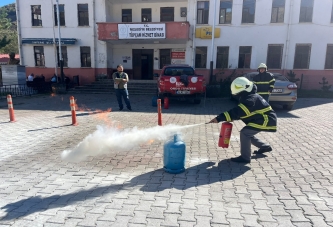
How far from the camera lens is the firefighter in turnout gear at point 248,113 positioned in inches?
161

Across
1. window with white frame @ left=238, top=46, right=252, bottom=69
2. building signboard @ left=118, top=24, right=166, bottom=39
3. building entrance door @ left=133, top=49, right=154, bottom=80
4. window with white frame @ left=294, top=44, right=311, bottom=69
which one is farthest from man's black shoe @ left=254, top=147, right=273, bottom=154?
building entrance door @ left=133, top=49, right=154, bottom=80

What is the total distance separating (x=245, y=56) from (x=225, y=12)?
385 cm

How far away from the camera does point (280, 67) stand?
750 inches

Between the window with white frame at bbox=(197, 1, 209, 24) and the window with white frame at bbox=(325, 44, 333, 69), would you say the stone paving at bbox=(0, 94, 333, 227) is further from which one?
the window with white frame at bbox=(325, 44, 333, 69)

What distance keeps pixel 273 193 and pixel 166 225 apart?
172cm

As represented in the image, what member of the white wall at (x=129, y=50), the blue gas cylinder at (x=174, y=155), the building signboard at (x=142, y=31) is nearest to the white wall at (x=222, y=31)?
the white wall at (x=129, y=50)

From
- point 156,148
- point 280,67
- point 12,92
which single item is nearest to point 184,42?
point 280,67

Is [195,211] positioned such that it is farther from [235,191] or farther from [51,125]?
[51,125]

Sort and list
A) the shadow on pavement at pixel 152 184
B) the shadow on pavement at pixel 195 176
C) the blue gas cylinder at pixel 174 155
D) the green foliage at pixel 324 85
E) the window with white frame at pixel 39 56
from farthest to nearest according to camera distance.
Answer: the window with white frame at pixel 39 56, the green foliage at pixel 324 85, the blue gas cylinder at pixel 174 155, the shadow on pavement at pixel 195 176, the shadow on pavement at pixel 152 184

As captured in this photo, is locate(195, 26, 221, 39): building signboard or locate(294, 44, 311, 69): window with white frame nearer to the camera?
locate(294, 44, 311, 69): window with white frame

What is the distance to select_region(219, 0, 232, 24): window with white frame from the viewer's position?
1881cm

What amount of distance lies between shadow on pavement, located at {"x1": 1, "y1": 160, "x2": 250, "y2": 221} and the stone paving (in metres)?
0.01

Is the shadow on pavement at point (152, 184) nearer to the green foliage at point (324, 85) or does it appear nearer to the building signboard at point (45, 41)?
the green foliage at point (324, 85)

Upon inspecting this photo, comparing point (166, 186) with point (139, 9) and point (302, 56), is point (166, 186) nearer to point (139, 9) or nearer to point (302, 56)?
point (302, 56)
